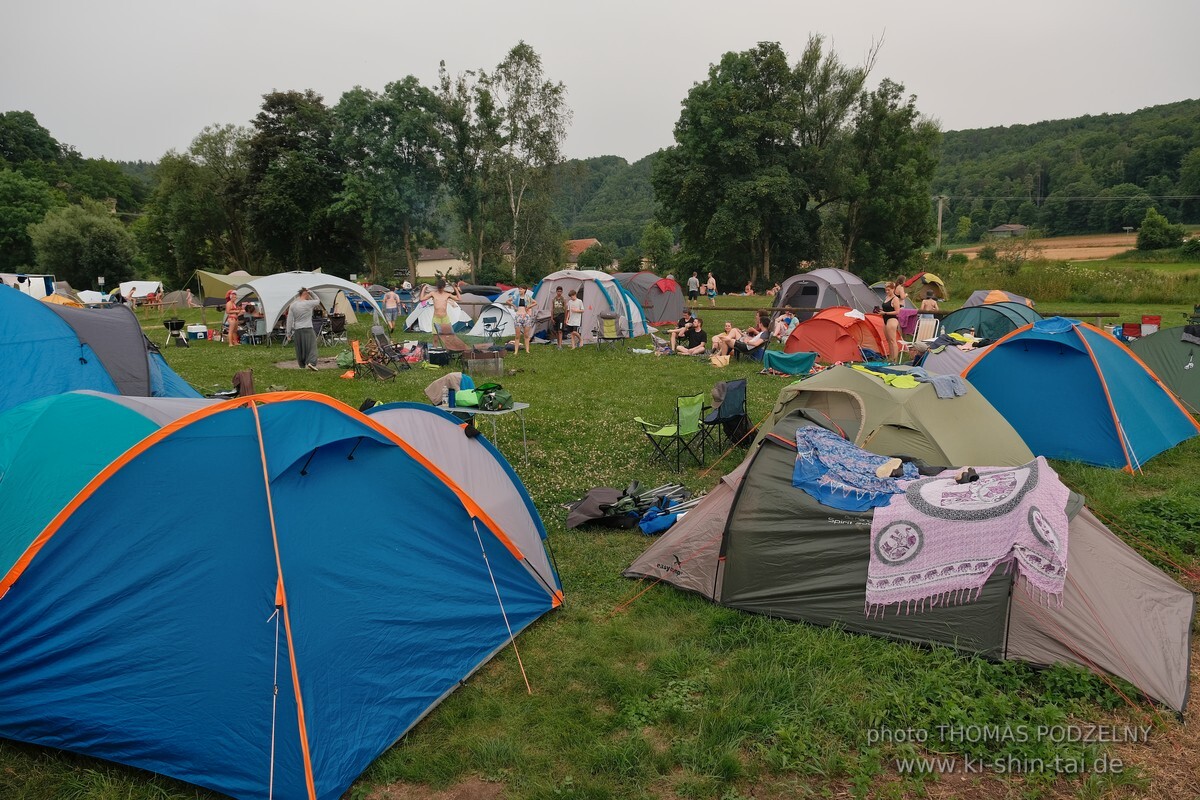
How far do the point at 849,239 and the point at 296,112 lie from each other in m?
29.5

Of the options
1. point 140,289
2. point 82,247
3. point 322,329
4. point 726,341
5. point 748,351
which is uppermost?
point 82,247

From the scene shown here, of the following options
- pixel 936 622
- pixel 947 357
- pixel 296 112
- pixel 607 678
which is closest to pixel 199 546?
pixel 607 678

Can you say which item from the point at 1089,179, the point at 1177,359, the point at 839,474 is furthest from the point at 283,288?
the point at 1089,179

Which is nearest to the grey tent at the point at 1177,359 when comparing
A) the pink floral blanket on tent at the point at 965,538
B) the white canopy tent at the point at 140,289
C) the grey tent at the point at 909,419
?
the grey tent at the point at 909,419

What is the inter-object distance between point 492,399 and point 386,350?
7529 millimetres

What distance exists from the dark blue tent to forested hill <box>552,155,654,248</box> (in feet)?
253

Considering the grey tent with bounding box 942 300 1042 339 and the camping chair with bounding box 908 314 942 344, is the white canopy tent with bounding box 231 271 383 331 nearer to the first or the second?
the camping chair with bounding box 908 314 942 344

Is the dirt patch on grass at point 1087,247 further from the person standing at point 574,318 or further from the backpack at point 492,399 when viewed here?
the backpack at point 492,399

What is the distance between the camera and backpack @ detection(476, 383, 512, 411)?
26.7 feet

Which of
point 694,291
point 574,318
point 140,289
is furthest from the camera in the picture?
point 140,289

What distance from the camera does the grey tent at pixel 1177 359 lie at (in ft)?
34.1

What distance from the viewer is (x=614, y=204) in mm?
104500

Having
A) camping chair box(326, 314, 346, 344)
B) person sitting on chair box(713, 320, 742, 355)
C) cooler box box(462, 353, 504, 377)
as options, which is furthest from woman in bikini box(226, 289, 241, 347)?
person sitting on chair box(713, 320, 742, 355)

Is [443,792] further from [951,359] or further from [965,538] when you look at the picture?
[951,359]
